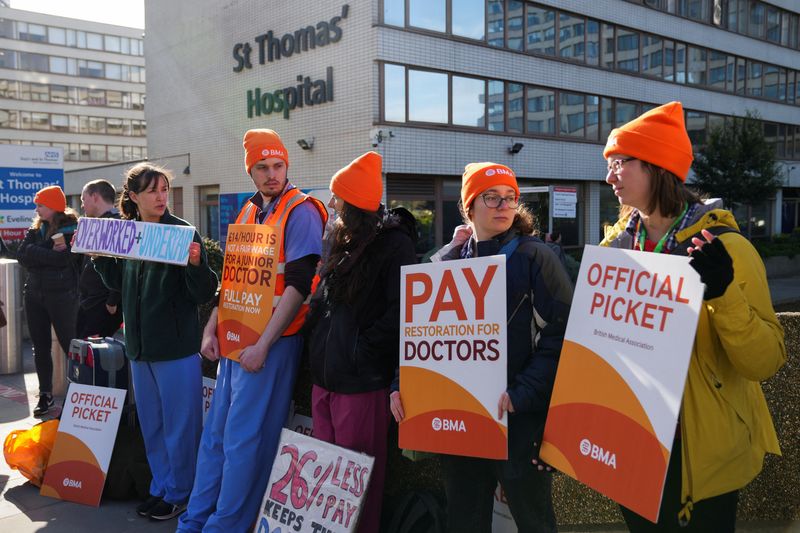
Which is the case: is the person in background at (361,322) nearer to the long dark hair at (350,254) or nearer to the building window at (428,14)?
the long dark hair at (350,254)

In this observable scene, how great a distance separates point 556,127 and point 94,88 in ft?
193

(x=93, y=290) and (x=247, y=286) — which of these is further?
(x=93, y=290)

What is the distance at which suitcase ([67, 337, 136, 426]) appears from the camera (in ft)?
15.8

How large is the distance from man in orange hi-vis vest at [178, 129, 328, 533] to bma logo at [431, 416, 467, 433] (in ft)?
3.55

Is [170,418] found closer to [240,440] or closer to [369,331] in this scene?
[240,440]

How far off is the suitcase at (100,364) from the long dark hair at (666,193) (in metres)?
3.93

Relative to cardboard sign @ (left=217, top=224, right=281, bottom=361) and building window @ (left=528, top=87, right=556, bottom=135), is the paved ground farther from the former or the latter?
building window @ (left=528, top=87, right=556, bottom=135)

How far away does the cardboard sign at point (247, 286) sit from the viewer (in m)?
3.46

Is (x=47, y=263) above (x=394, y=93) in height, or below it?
below

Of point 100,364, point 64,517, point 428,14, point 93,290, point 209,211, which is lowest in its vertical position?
point 64,517

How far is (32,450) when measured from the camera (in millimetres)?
4652

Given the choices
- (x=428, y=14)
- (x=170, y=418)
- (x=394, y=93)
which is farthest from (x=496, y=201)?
(x=428, y=14)

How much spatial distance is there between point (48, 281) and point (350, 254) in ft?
15.2

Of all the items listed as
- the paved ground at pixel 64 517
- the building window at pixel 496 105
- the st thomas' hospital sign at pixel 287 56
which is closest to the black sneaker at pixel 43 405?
the paved ground at pixel 64 517
